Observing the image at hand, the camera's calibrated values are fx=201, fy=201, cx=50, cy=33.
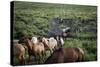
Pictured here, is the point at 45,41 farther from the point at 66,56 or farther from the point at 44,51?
the point at 66,56

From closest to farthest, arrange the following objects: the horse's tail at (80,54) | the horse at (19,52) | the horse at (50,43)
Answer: the horse at (19,52)
the horse at (50,43)
the horse's tail at (80,54)

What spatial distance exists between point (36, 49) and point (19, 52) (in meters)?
0.16

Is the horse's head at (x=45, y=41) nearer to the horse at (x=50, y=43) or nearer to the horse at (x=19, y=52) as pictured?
the horse at (x=50, y=43)

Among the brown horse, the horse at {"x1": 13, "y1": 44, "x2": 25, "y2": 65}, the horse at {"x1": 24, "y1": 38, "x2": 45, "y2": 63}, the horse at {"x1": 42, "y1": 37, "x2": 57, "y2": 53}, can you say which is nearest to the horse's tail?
the brown horse

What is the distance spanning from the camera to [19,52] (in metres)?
1.76

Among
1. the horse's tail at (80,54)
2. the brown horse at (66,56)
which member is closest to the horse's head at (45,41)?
the brown horse at (66,56)

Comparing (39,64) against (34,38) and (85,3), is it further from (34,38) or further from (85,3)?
(85,3)

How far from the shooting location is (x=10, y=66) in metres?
1.75

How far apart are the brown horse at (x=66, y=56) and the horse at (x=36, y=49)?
3.3 inches

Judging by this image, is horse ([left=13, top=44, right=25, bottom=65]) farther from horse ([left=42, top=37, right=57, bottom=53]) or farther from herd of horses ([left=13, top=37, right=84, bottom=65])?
horse ([left=42, top=37, right=57, bottom=53])

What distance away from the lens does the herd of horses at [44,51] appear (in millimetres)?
1769

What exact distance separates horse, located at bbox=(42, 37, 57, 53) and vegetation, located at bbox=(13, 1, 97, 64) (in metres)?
0.06

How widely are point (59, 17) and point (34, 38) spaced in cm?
32
